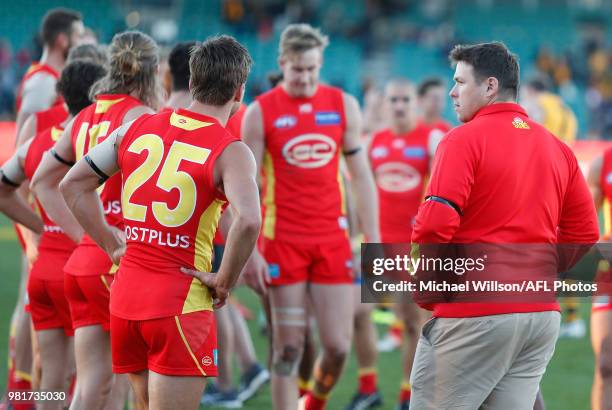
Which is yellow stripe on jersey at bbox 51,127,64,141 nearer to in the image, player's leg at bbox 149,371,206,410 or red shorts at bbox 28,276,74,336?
red shorts at bbox 28,276,74,336

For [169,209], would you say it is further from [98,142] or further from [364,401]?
[364,401]

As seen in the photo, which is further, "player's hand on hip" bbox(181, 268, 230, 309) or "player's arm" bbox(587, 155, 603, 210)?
"player's arm" bbox(587, 155, 603, 210)

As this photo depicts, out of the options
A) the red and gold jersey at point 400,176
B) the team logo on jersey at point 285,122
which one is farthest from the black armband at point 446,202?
the red and gold jersey at point 400,176

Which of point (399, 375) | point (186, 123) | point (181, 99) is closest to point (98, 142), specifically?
point (181, 99)

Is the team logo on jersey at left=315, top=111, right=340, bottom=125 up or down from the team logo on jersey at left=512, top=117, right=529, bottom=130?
up

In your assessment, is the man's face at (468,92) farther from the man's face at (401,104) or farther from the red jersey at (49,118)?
the man's face at (401,104)

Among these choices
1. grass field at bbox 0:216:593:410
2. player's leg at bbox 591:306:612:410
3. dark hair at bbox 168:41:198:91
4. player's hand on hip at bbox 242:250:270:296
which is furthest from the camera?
grass field at bbox 0:216:593:410

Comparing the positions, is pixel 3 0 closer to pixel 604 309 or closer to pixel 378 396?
pixel 378 396

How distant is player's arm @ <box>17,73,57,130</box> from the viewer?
299 inches

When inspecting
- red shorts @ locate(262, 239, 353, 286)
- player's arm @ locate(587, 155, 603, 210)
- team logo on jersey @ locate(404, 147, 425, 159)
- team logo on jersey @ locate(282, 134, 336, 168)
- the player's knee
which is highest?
team logo on jersey @ locate(404, 147, 425, 159)

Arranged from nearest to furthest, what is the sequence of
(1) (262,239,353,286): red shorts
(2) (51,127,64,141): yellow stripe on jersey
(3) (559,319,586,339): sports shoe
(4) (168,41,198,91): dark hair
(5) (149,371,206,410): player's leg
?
(5) (149,371,206,410): player's leg, (4) (168,41,198,91): dark hair, (2) (51,127,64,141): yellow stripe on jersey, (1) (262,239,353,286): red shorts, (3) (559,319,586,339): sports shoe

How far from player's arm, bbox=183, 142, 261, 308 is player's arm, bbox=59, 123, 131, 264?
560mm

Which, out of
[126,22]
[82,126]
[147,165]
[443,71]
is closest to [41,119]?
[82,126]

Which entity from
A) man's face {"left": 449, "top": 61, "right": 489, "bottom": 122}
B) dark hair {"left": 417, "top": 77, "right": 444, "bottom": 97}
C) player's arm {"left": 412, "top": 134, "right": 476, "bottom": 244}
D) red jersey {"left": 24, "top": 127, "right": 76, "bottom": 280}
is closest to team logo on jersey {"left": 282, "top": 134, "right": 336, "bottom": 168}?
red jersey {"left": 24, "top": 127, "right": 76, "bottom": 280}
